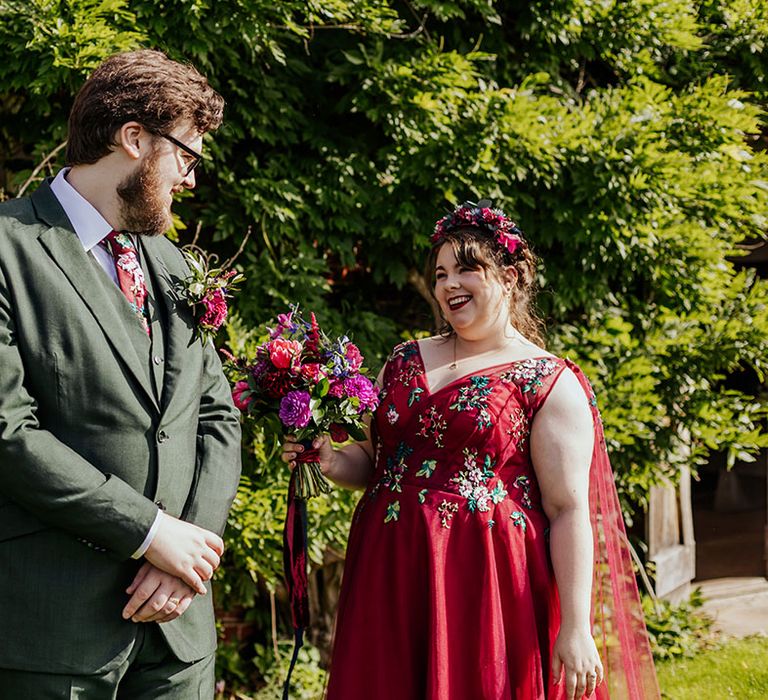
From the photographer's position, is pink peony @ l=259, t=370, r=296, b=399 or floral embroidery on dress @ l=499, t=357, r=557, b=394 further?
floral embroidery on dress @ l=499, t=357, r=557, b=394

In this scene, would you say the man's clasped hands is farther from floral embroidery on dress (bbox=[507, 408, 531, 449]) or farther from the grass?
the grass

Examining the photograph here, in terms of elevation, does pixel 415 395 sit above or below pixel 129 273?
below

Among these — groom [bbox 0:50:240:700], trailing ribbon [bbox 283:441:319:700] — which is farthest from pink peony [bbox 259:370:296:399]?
groom [bbox 0:50:240:700]

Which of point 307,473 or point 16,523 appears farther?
point 307,473

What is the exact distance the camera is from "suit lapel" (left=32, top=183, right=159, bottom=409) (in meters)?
1.94

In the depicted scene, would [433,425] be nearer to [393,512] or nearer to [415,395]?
[415,395]

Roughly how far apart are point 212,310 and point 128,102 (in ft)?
1.77

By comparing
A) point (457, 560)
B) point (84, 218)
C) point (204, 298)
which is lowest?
point (457, 560)

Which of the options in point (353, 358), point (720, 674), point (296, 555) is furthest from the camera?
point (720, 674)

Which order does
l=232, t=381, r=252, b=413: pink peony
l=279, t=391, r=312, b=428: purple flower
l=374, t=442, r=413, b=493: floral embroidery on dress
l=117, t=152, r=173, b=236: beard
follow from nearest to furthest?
l=117, t=152, r=173, b=236: beard, l=279, t=391, r=312, b=428: purple flower, l=232, t=381, r=252, b=413: pink peony, l=374, t=442, r=413, b=493: floral embroidery on dress

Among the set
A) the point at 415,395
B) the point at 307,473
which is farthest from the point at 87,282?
the point at 415,395

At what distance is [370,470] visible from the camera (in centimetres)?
292

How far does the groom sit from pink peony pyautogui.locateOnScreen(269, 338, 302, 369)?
1.10 feet

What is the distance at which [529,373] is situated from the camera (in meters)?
2.62
